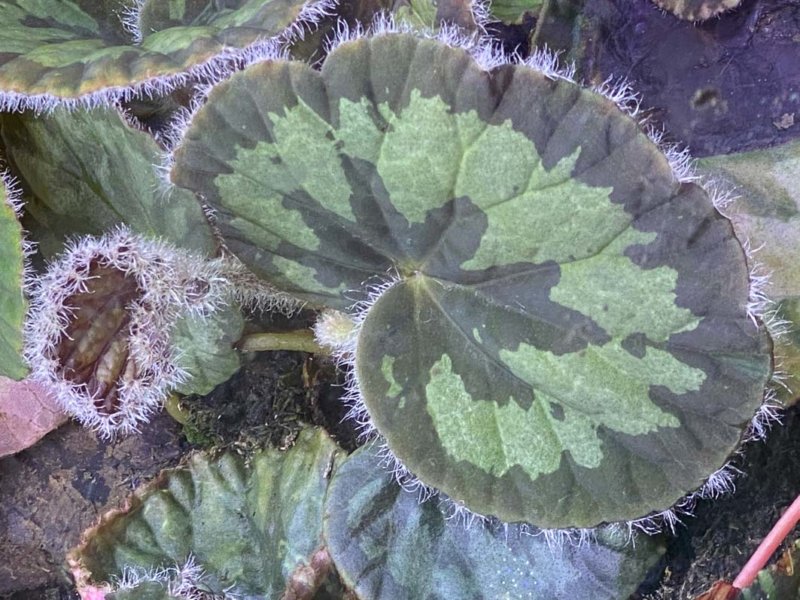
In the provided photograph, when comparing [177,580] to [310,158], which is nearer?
[310,158]

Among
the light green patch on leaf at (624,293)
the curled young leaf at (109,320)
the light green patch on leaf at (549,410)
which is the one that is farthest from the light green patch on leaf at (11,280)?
the light green patch on leaf at (624,293)

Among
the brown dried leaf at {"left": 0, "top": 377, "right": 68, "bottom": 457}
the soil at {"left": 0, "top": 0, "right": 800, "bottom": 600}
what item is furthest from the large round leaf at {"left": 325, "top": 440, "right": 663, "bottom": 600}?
the brown dried leaf at {"left": 0, "top": 377, "right": 68, "bottom": 457}

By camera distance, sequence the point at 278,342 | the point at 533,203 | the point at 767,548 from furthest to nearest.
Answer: the point at 278,342, the point at 767,548, the point at 533,203

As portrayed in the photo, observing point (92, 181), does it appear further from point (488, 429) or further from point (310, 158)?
point (488, 429)

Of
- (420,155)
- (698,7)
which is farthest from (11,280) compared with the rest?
(698,7)

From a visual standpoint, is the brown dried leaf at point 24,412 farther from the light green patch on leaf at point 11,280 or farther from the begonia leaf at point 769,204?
the begonia leaf at point 769,204
